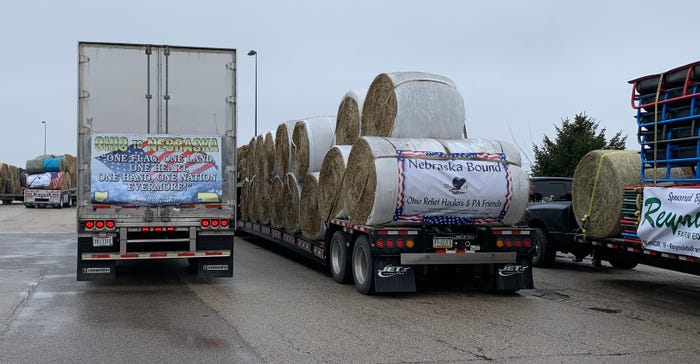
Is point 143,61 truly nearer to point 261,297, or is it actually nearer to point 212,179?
point 212,179

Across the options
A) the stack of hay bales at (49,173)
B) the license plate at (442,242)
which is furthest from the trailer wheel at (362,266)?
the stack of hay bales at (49,173)

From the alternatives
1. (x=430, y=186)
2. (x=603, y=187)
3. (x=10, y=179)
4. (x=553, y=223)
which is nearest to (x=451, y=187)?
(x=430, y=186)

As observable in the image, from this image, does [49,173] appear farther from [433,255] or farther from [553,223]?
[433,255]

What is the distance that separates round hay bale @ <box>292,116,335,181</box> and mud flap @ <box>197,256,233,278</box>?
9.34ft

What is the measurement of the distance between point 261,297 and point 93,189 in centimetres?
284

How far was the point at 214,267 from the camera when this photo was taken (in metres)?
10.1

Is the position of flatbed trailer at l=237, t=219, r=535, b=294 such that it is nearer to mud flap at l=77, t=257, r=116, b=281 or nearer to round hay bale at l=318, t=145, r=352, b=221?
round hay bale at l=318, t=145, r=352, b=221

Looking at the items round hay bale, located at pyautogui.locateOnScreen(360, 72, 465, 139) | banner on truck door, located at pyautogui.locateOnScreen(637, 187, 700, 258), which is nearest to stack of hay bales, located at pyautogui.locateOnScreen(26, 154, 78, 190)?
round hay bale, located at pyautogui.locateOnScreen(360, 72, 465, 139)

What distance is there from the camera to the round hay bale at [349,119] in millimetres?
10984

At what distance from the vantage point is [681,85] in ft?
28.8

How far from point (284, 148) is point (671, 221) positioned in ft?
25.6

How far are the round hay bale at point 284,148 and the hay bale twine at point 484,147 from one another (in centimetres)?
484

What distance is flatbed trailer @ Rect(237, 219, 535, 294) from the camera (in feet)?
30.0

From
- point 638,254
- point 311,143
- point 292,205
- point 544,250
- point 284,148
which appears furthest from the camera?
point 284,148
